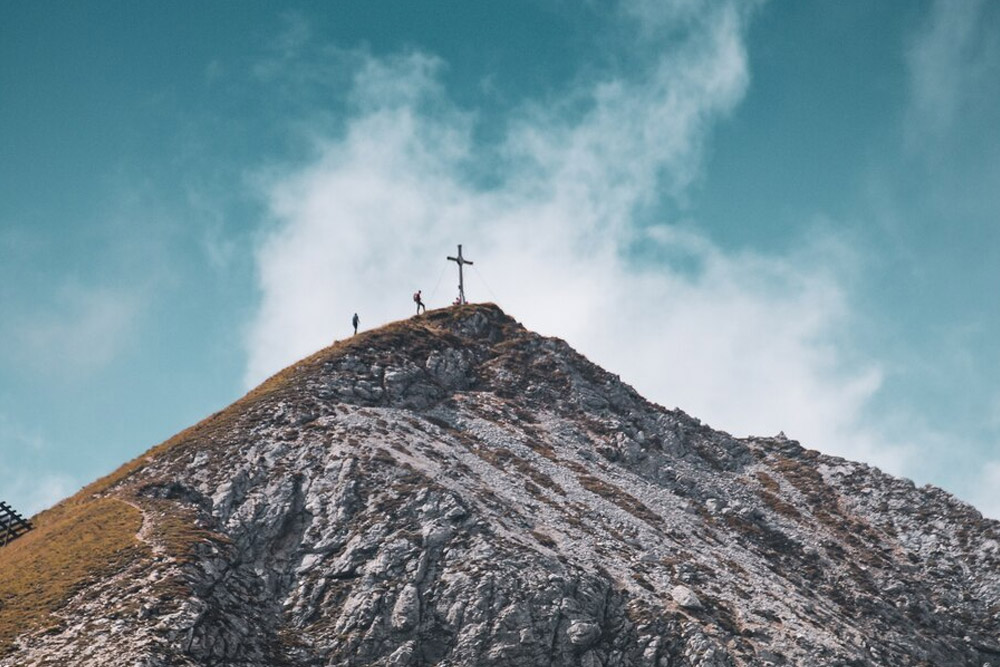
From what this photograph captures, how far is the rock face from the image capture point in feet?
162

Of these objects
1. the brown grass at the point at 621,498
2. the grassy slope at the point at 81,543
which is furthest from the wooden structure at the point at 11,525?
the brown grass at the point at 621,498

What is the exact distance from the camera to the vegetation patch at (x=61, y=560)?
4662 centimetres

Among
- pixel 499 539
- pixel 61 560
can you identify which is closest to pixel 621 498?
pixel 499 539

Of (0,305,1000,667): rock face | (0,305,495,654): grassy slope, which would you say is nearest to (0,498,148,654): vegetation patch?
(0,305,495,654): grassy slope

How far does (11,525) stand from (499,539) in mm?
37370

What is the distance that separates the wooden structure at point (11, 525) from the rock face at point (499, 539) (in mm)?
3443

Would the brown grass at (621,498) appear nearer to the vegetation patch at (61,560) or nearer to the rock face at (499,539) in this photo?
the rock face at (499,539)

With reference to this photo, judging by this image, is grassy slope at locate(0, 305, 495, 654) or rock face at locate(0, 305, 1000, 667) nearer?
grassy slope at locate(0, 305, 495, 654)

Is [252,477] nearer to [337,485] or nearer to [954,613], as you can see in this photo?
[337,485]

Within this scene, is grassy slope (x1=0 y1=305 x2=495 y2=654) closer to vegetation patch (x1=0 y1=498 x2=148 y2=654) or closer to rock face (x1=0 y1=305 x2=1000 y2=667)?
vegetation patch (x1=0 y1=498 x2=148 y2=654)

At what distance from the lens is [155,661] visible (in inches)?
1646

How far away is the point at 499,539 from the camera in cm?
5597

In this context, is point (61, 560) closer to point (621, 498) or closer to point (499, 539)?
point (499, 539)

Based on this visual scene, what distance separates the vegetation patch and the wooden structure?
3467 millimetres
